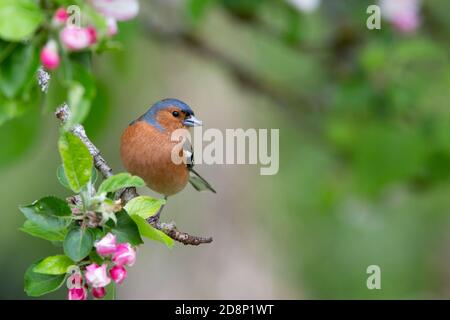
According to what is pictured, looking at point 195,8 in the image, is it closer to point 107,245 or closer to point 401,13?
point 401,13

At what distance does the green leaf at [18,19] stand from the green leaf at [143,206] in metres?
0.62

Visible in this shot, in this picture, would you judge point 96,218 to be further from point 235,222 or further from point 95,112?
point 235,222

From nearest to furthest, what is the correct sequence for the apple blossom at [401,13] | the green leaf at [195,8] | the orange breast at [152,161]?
1. the orange breast at [152,161]
2. the green leaf at [195,8]
3. the apple blossom at [401,13]

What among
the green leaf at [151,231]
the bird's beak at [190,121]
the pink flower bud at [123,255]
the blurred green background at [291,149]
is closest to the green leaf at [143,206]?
→ the green leaf at [151,231]

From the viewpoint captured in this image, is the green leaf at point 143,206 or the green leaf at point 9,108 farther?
the green leaf at point 143,206

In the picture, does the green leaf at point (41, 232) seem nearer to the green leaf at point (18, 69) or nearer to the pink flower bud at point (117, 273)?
the pink flower bud at point (117, 273)

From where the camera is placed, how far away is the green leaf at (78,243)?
2.52 metres

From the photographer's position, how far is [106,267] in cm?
259

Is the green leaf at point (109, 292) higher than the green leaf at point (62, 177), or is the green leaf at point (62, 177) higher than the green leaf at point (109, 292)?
the green leaf at point (62, 177)

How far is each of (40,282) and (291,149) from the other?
642 cm

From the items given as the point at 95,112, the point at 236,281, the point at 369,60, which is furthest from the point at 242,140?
the point at 236,281

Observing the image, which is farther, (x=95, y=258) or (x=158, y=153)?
(x=158, y=153)

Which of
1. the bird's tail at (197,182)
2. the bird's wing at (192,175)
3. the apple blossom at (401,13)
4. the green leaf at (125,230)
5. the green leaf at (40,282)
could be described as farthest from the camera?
the apple blossom at (401,13)

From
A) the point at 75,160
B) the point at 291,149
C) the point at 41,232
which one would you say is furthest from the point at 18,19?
the point at 291,149
